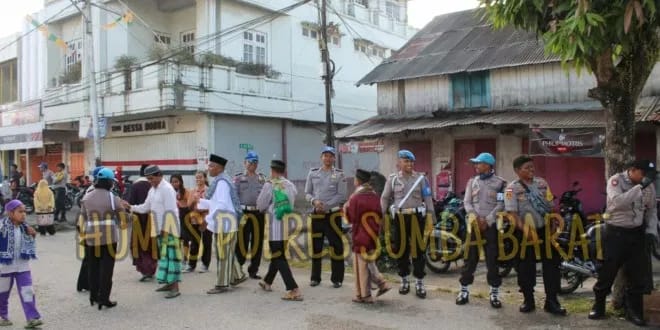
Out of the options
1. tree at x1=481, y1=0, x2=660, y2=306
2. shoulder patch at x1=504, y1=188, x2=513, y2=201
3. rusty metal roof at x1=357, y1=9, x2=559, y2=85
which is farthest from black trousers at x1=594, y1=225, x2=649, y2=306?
rusty metal roof at x1=357, y1=9, x2=559, y2=85

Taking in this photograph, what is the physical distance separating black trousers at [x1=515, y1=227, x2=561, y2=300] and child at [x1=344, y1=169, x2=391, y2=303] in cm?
147

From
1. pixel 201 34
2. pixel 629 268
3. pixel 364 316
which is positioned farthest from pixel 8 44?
pixel 629 268

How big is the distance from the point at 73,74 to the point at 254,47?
7433mm

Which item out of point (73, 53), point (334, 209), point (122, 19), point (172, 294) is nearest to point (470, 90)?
point (334, 209)

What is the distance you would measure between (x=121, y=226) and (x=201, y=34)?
13.1 m

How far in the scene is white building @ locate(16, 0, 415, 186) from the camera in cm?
1834

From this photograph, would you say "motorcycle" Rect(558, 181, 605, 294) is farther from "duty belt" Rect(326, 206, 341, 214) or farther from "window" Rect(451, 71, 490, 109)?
"window" Rect(451, 71, 490, 109)

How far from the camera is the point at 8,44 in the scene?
2548 cm

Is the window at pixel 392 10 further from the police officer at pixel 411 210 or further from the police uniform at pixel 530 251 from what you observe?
the police uniform at pixel 530 251

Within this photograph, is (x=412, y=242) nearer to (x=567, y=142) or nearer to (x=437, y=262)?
(x=437, y=262)

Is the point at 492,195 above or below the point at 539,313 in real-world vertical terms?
above

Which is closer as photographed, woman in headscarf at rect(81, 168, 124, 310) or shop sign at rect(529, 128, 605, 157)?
woman in headscarf at rect(81, 168, 124, 310)

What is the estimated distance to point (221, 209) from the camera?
6941 millimetres

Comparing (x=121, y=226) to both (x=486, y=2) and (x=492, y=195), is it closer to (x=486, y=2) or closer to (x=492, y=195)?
(x=492, y=195)
